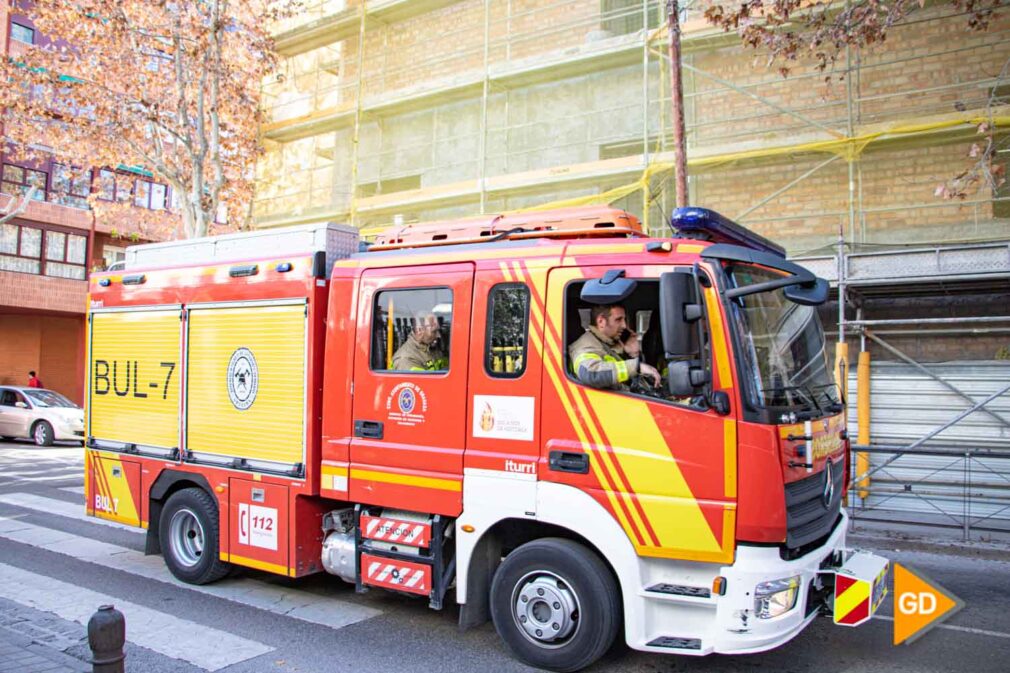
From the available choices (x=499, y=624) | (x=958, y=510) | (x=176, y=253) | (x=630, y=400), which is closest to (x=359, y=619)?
(x=499, y=624)

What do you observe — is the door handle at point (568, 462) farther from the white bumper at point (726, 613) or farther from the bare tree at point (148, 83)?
the bare tree at point (148, 83)

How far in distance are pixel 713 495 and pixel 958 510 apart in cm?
742

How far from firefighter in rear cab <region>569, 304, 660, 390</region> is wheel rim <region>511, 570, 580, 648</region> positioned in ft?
4.15

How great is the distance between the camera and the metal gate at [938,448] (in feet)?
31.9

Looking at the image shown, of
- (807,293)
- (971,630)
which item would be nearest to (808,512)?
(807,293)

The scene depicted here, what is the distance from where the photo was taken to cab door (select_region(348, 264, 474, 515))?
17.3 feet

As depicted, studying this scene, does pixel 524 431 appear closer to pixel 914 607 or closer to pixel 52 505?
pixel 914 607

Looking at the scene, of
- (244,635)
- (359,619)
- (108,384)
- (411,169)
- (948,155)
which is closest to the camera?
(244,635)

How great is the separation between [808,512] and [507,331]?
216cm

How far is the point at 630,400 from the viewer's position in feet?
15.1

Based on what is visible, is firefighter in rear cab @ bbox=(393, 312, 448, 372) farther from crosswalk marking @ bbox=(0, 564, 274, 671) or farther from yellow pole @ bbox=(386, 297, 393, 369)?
crosswalk marking @ bbox=(0, 564, 274, 671)

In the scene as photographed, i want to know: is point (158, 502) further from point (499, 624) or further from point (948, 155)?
point (948, 155)

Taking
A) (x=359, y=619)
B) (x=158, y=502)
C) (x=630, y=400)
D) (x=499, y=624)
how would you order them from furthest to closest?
(x=158, y=502)
(x=359, y=619)
(x=499, y=624)
(x=630, y=400)

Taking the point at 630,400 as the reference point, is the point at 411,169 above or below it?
above
